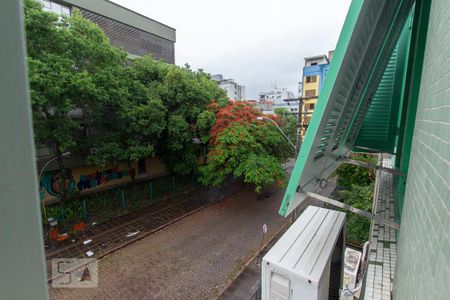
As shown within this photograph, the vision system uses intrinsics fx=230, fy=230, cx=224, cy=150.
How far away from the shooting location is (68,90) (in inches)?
297

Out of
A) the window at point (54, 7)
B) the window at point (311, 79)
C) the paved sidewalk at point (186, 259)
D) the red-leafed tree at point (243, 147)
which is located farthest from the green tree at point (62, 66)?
the window at point (311, 79)

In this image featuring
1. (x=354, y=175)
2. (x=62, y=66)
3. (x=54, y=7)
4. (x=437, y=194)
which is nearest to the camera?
(x=437, y=194)

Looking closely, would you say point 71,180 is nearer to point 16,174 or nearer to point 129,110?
point 129,110

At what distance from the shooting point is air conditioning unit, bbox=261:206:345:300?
2920 millimetres

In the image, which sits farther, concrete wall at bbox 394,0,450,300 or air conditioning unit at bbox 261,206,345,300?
air conditioning unit at bbox 261,206,345,300

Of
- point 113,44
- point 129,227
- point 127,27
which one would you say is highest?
point 127,27

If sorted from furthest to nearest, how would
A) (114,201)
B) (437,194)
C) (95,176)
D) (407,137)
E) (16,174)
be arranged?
(95,176) → (114,201) → (407,137) → (437,194) → (16,174)

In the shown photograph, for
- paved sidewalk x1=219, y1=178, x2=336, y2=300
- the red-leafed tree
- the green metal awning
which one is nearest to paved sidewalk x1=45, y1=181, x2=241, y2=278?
the red-leafed tree

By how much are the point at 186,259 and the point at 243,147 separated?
4.72 metres

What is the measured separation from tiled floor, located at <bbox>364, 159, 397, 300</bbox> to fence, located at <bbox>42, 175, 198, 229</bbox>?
393 inches

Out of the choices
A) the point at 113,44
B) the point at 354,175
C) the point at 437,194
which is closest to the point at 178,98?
the point at 113,44

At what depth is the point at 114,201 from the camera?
11211mm

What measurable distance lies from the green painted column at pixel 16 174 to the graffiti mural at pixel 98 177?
43.3ft

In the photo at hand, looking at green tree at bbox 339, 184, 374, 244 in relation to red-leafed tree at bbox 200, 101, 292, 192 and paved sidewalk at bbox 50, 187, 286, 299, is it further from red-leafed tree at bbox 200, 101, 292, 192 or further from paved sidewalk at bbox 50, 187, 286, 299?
red-leafed tree at bbox 200, 101, 292, 192
